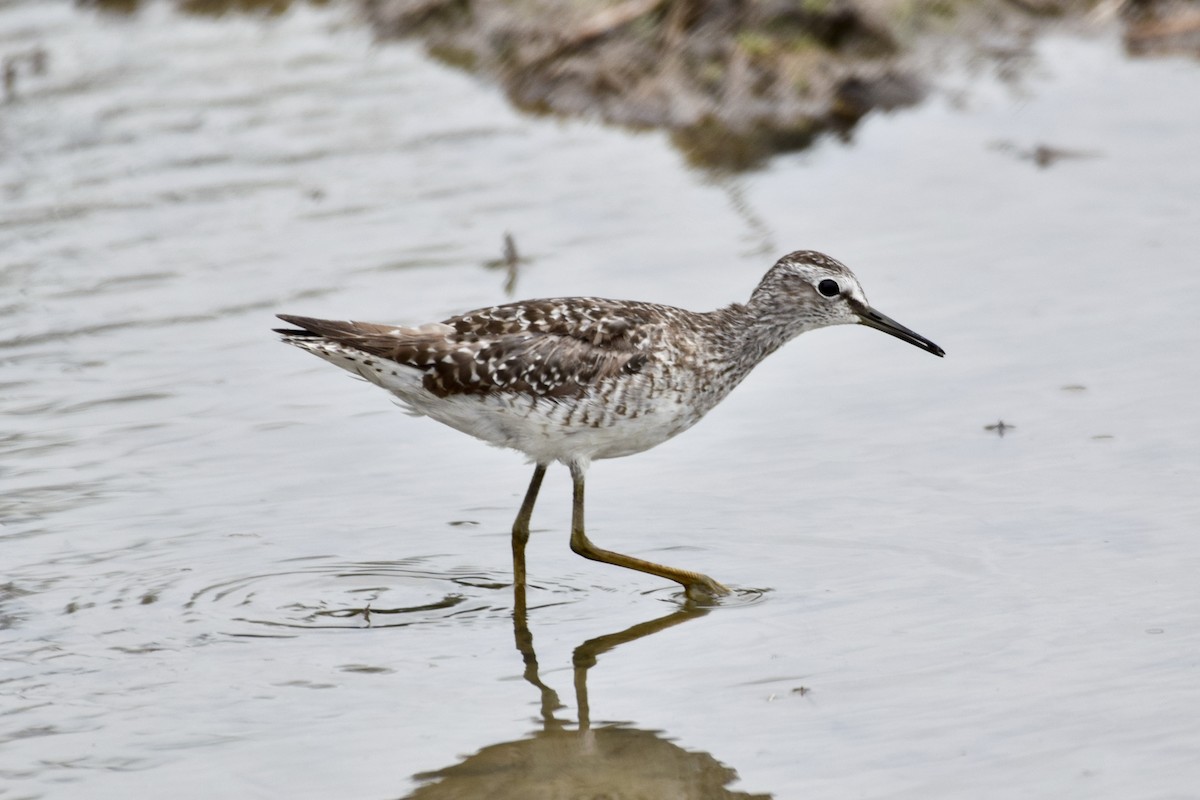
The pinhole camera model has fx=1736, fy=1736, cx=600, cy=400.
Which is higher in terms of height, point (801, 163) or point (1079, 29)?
point (1079, 29)

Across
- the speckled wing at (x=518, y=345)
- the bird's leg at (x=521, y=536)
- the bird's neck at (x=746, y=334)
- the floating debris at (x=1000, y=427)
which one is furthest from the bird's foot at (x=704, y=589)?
the floating debris at (x=1000, y=427)

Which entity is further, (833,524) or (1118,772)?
(833,524)

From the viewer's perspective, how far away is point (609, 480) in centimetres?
938

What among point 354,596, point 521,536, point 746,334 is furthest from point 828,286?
point 354,596

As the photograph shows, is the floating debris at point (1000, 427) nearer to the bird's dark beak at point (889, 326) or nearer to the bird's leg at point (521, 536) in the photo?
the bird's dark beak at point (889, 326)

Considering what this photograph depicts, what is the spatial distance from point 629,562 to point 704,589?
44 centimetres

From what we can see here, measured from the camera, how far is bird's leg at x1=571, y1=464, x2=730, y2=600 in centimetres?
772

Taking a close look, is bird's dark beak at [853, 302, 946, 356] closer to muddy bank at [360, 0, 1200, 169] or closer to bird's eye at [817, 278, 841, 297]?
bird's eye at [817, 278, 841, 297]

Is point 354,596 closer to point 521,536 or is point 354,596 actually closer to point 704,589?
point 521,536

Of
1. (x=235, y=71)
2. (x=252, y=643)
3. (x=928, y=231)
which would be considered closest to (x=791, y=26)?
(x=928, y=231)

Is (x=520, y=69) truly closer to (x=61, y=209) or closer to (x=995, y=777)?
(x=61, y=209)

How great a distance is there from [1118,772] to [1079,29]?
11459 mm

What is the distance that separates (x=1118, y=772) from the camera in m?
5.90

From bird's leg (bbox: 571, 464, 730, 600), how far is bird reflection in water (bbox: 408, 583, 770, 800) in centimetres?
115
